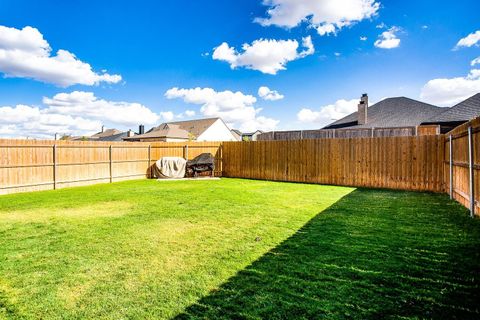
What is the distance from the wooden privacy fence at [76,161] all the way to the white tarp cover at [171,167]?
2.83ft

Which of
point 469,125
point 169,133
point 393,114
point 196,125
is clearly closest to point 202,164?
point 469,125

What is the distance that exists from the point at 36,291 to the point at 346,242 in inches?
135

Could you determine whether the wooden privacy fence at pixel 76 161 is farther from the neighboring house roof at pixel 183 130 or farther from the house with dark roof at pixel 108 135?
the house with dark roof at pixel 108 135

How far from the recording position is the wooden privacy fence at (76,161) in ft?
29.9

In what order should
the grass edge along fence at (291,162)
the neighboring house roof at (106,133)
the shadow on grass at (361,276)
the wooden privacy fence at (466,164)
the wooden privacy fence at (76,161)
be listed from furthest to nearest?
the neighboring house roof at (106,133), the wooden privacy fence at (76,161), the grass edge along fence at (291,162), the wooden privacy fence at (466,164), the shadow on grass at (361,276)

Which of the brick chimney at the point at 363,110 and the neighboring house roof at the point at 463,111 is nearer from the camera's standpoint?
the neighboring house roof at the point at 463,111

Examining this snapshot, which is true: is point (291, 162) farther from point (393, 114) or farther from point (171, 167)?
point (393, 114)

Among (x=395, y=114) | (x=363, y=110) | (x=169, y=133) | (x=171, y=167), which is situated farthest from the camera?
(x=169, y=133)

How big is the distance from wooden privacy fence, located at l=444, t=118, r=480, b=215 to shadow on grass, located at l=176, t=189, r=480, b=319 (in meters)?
0.73

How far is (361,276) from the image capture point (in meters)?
2.65

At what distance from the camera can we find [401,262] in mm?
2996

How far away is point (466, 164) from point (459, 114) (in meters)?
11.8

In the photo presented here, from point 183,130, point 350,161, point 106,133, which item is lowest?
point 350,161

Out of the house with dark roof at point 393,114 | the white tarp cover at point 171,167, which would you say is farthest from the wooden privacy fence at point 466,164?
the white tarp cover at point 171,167
